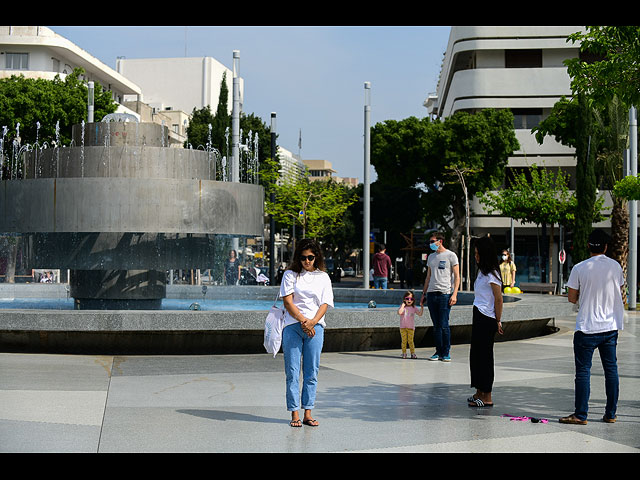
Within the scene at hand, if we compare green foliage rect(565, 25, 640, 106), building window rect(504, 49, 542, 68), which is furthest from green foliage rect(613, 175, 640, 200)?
building window rect(504, 49, 542, 68)

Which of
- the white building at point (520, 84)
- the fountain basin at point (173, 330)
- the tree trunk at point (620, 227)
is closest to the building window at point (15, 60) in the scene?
the white building at point (520, 84)

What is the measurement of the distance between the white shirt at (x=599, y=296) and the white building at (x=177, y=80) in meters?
92.0

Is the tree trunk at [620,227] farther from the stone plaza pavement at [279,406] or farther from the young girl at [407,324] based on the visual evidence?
the young girl at [407,324]

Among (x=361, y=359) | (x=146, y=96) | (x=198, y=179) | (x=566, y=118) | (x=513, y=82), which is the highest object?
(x=146, y=96)

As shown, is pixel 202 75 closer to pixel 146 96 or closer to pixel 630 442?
pixel 146 96

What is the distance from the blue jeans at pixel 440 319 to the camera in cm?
1238

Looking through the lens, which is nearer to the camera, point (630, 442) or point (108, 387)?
point (630, 442)

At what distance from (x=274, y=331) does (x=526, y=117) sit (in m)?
48.9

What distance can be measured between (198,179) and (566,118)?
105ft

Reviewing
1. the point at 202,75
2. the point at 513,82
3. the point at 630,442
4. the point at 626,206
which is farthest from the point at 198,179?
the point at 202,75

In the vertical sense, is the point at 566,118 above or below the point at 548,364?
above

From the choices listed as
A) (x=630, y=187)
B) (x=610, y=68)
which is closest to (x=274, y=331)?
(x=610, y=68)

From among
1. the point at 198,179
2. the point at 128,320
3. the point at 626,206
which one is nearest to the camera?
the point at 128,320
